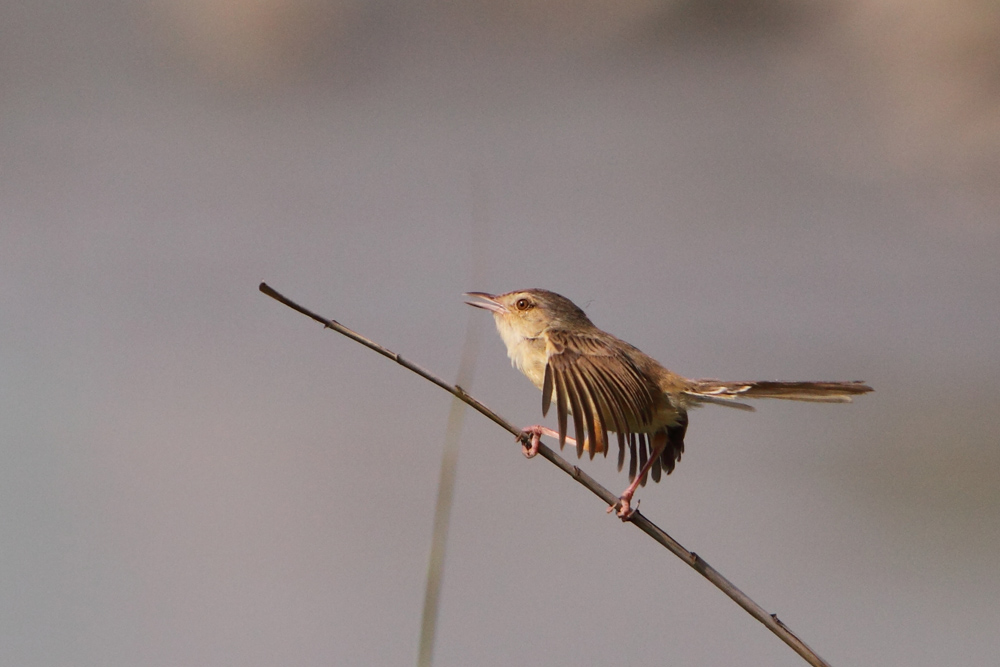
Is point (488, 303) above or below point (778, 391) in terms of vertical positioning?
above

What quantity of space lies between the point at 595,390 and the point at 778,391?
1.46 feet

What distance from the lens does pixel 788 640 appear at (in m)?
1.47

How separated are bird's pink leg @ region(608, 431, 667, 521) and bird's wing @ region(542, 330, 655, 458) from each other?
4.5 inches

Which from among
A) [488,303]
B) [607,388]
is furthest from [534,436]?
[488,303]

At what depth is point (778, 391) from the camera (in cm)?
217

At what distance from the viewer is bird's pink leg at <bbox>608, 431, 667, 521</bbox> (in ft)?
6.47

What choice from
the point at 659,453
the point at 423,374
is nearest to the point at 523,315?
the point at 659,453

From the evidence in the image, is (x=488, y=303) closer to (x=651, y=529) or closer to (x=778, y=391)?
(x=778, y=391)

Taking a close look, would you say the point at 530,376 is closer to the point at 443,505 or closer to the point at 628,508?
the point at 628,508

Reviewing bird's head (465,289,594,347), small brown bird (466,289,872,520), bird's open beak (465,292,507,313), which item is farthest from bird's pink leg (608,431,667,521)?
bird's open beak (465,292,507,313)

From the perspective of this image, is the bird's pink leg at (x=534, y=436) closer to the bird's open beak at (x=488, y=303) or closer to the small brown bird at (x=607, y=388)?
the small brown bird at (x=607, y=388)

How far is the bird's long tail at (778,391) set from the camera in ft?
6.84

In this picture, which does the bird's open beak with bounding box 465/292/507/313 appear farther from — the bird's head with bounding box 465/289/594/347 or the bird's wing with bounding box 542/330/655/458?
the bird's wing with bounding box 542/330/655/458

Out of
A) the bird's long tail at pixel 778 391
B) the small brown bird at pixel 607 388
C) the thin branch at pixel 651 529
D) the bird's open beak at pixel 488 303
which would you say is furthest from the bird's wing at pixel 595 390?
the bird's open beak at pixel 488 303
